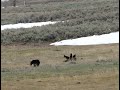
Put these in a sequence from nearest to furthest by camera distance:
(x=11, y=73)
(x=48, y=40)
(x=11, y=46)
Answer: (x=11, y=73) < (x=11, y=46) < (x=48, y=40)

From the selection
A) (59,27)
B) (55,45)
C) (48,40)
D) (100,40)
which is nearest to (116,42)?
(100,40)

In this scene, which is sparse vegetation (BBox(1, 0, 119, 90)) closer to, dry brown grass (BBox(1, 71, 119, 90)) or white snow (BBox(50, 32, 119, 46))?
dry brown grass (BBox(1, 71, 119, 90))

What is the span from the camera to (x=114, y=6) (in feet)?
257

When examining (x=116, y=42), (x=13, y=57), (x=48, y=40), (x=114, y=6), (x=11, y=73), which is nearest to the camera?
(x=11, y=73)

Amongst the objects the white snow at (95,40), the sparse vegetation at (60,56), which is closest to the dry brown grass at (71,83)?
the sparse vegetation at (60,56)

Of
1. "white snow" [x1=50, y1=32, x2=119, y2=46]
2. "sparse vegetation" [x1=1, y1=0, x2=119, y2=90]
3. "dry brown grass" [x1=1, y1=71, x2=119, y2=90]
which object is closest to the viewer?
"dry brown grass" [x1=1, y1=71, x2=119, y2=90]

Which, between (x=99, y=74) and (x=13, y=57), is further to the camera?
(x=13, y=57)

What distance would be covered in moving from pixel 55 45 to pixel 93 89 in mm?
27670

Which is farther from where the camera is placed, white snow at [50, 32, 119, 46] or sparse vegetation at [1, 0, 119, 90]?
white snow at [50, 32, 119, 46]

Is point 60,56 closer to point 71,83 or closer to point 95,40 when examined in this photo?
point 95,40

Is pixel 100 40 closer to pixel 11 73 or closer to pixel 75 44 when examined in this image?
pixel 75 44

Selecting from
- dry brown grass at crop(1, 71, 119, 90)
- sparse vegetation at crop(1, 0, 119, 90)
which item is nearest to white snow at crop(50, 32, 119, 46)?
sparse vegetation at crop(1, 0, 119, 90)

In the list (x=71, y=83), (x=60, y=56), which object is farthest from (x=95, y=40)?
(x=71, y=83)

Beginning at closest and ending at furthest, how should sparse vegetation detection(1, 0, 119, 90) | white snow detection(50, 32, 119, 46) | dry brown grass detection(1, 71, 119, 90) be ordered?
dry brown grass detection(1, 71, 119, 90) → sparse vegetation detection(1, 0, 119, 90) → white snow detection(50, 32, 119, 46)
